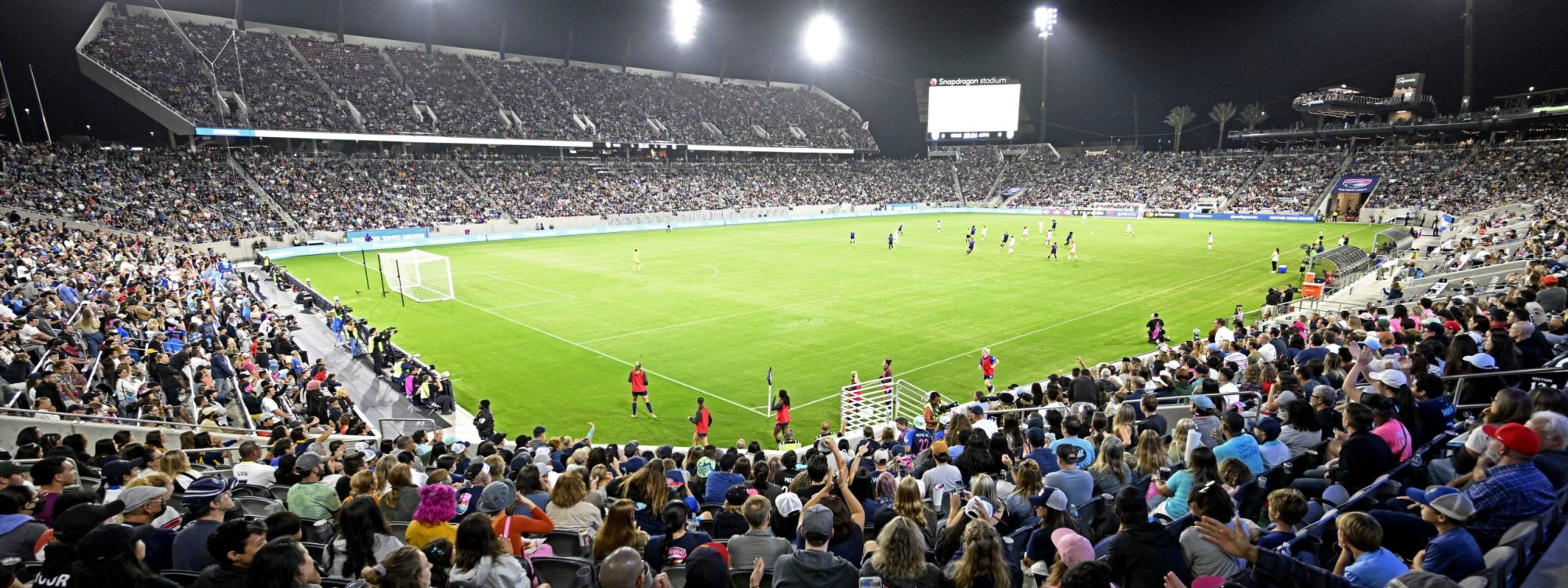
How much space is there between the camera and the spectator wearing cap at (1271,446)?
694 centimetres

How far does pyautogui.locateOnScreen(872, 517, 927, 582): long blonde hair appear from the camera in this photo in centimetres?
430

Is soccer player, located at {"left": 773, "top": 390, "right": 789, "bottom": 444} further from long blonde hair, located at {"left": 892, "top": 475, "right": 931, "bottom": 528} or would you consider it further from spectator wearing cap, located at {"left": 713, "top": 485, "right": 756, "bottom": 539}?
long blonde hair, located at {"left": 892, "top": 475, "right": 931, "bottom": 528}

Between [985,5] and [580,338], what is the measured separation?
71.4 metres

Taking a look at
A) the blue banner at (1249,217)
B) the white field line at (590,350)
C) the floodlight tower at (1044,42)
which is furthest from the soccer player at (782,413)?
the floodlight tower at (1044,42)

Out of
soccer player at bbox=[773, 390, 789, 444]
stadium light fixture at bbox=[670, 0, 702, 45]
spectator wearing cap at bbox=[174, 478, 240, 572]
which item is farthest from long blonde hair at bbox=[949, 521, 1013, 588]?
stadium light fixture at bbox=[670, 0, 702, 45]

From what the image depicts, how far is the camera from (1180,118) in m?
87.4

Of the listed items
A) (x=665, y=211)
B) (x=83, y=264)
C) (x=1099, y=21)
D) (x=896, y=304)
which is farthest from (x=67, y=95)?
(x=1099, y=21)

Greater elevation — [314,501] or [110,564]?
[110,564]

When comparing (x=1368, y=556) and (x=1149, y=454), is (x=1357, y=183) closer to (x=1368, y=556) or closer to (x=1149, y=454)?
(x=1149, y=454)

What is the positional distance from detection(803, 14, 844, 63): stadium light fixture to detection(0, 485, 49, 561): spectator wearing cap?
85652 mm

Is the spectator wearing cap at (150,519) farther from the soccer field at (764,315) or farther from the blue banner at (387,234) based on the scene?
the blue banner at (387,234)

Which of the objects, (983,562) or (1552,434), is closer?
(983,562)

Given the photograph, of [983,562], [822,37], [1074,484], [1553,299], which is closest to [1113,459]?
[1074,484]

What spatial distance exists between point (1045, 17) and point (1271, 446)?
275 ft
